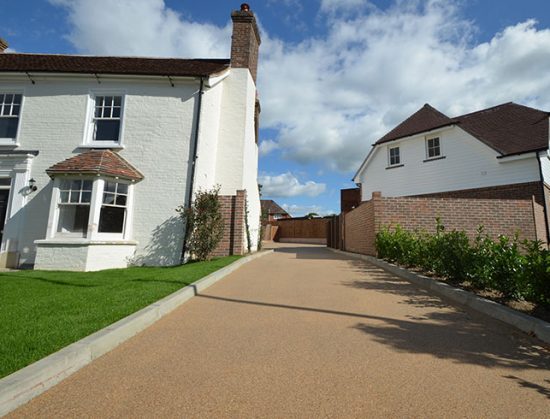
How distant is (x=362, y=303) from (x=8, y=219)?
38.8 ft

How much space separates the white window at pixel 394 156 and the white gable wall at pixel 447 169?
0.81 ft

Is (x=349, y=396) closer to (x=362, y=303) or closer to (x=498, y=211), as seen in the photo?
(x=362, y=303)

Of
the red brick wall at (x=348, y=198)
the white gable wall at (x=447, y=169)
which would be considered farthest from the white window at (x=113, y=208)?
the red brick wall at (x=348, y=198)

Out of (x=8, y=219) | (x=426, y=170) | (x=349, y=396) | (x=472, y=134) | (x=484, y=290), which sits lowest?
(x=349, y=396)

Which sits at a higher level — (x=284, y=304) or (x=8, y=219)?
(x=8, y=219)

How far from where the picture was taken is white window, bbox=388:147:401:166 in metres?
18.7

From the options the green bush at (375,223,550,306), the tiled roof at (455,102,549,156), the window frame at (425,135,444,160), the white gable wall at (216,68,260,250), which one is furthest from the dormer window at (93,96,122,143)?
the tiled roof at (455,102,549,156)

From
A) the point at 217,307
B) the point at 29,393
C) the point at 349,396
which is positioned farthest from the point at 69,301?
the point at 349,396

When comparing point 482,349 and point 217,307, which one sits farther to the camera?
point 217,307

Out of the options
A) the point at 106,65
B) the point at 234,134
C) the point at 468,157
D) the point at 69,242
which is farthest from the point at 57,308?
the point at 468,157

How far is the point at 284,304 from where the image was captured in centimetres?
516

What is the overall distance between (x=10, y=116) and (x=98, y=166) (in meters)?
5.09

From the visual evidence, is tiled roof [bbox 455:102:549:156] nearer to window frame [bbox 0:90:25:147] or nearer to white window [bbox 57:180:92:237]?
white window [bbox 57:180:92:237]

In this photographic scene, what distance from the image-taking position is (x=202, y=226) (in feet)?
35.3
